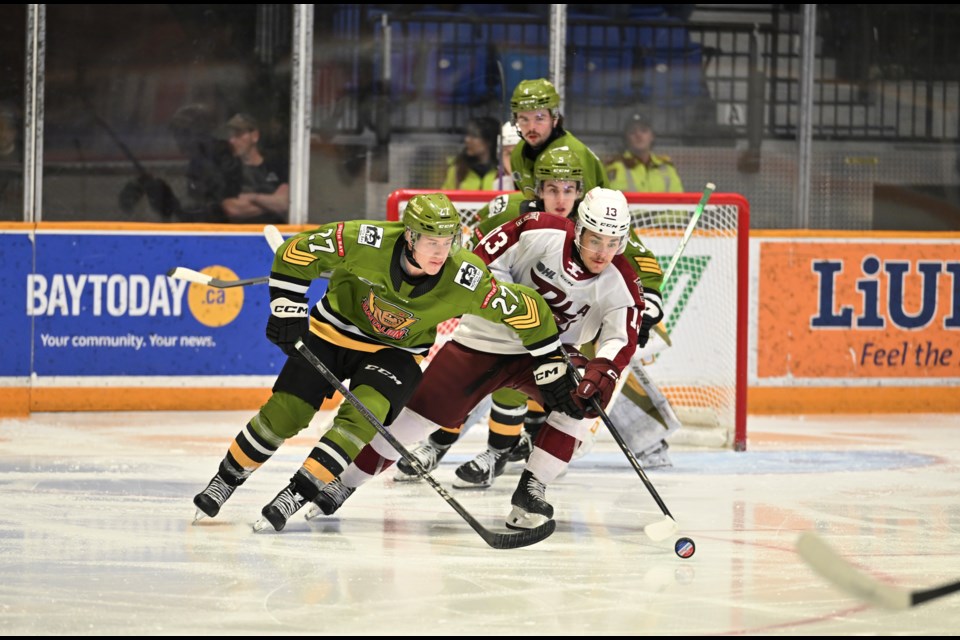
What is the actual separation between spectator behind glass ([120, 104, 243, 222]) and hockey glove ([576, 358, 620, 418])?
3194mm

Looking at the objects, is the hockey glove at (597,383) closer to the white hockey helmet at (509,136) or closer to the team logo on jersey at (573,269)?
the team logo on jersey at (573,269)

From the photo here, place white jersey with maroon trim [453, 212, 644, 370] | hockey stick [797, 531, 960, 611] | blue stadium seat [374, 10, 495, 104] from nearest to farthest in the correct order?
hockey stick [797, 531, 960, 611]
white jersey with maroon trim [453, 212, 644, 370]
blue stadium seat [374, 10, 495, 104]

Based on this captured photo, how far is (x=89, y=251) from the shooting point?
6.65m

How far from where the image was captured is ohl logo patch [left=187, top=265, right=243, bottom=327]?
6727 mm

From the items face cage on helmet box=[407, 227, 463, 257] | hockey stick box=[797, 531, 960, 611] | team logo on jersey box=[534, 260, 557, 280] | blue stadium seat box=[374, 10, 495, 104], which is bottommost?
hockey stick box=[797, 531, 960, 611]

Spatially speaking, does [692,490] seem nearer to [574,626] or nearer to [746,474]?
[746,474]

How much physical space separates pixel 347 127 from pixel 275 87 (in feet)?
1.27

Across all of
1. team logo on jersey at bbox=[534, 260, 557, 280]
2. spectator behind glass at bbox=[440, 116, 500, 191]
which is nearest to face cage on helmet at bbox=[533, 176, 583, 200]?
team logo on jersey at bbox=[534, 260, 557, 280]

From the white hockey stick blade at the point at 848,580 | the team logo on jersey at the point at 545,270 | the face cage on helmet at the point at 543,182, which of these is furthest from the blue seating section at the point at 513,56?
the white hockey stick blade at the point at 848,580

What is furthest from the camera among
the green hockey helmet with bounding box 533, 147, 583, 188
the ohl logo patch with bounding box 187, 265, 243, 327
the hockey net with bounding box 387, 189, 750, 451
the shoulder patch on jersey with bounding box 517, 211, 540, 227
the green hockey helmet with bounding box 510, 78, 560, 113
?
the ohl logo patch with bounding box 187, 265, 243, 327

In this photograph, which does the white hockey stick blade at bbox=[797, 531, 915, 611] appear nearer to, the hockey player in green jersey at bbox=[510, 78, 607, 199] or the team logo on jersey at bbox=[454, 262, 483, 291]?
the team logo on jersey at bbox=[454, 262, 483, 291]

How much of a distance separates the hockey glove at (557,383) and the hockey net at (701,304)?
1.80 meters

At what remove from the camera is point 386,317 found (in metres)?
4.10

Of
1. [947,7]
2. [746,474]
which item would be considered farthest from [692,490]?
[947,7]
